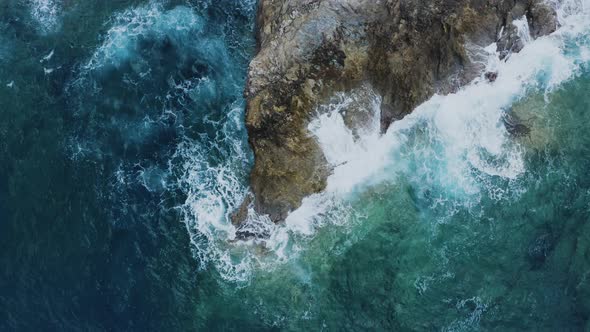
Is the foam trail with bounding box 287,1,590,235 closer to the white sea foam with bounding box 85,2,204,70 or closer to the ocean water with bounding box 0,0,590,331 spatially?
the ocean water with bounding box 0,0,590,331

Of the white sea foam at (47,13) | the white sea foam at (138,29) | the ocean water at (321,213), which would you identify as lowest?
the ocean water at (321,213)

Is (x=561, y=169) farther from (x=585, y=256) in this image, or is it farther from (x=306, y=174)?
(x=306, y=174)

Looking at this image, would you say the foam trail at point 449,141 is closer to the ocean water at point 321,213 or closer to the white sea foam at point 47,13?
the ocean water at point 321,213

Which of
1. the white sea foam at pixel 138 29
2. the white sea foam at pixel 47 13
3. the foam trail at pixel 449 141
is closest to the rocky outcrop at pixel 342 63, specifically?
the foam trail at pixel 449 141

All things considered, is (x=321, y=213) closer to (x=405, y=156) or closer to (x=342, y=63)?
(x=405, y=156)

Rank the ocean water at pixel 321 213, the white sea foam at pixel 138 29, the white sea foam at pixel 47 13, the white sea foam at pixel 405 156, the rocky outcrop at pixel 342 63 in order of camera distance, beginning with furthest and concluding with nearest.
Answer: the white sea foam at pixel 47 13 < the white sea foam at pixel 138 29 < the white sea foam at pixel 405 156 < the rocky outcrop at pixel 342 63 < the ocean water at pixel 321 213

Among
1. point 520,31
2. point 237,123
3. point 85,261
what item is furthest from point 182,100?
point 520,31
